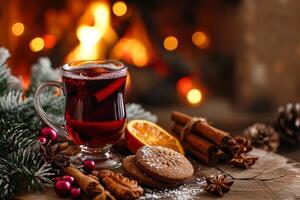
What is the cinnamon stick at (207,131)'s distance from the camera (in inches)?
60.7

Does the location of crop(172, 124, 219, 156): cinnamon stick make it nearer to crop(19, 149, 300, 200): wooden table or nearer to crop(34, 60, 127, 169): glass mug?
crop(19, 149, 300, 200): wooden table

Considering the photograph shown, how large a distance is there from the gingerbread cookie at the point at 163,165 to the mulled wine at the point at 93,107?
0.12 meters

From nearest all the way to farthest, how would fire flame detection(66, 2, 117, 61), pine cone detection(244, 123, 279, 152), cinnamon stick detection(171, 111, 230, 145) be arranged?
cinnamon stick detection(171, 111, 230, 145) → pine cone detection(244, 123, 279, 152) → fire flame detection(66, 2, 117, 61)

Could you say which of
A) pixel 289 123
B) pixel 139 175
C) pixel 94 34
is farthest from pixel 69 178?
pixel 94 34

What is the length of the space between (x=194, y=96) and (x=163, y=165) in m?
1.86

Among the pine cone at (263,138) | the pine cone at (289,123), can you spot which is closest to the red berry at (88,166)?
the pine cone at (263,138)

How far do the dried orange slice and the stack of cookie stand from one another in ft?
0.48

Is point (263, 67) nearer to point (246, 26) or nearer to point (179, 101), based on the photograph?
point (246, 26)

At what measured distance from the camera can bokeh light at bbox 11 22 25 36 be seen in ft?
9.62

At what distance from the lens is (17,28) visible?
116 inches

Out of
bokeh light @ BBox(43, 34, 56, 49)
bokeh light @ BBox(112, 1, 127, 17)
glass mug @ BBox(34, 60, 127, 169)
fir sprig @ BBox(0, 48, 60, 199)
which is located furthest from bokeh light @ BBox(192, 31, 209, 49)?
glass mug @ BBox(34, 60, 127, 169)

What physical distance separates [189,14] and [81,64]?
1.57 meters

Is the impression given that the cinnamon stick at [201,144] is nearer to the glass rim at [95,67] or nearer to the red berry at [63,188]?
the glass rim at [95,67]

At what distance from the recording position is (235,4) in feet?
9.84
